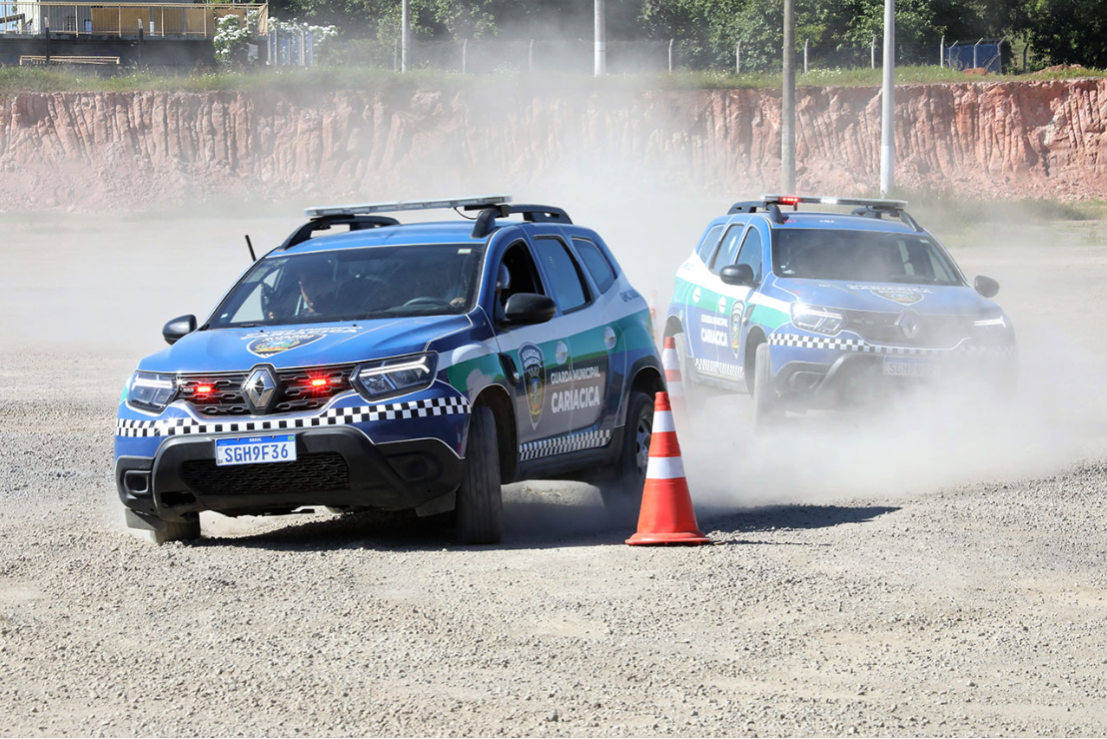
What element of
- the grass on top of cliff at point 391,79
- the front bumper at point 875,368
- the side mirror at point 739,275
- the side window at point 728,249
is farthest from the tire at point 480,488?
the grass on top of cliff at point 391,79

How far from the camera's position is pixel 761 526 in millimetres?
9562

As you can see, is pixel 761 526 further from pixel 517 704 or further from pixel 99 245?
pixel 99 245

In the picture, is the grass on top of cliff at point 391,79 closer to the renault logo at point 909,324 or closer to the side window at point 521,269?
the renault logo at point 909,324

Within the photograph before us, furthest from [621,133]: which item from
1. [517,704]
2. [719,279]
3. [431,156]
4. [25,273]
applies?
[517,704]

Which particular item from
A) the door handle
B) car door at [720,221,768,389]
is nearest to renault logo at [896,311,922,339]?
car door at [720,221,768,389]

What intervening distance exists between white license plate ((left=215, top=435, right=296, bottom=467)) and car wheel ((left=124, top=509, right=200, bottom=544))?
31.5 inches

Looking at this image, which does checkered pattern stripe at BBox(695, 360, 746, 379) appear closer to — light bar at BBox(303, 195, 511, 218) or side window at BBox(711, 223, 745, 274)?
side window at BBox(711, 223, 745, 274)

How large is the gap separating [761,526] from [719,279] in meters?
5.82

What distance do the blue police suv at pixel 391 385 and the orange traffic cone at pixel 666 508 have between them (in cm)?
75

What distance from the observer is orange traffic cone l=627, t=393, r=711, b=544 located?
28.4 ft

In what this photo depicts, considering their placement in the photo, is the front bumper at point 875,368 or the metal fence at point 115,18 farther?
the metal fence at point 115,18

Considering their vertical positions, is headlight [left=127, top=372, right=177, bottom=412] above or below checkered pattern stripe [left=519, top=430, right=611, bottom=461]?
above

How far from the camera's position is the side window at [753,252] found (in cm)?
1449

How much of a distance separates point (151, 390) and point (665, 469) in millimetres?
2689
